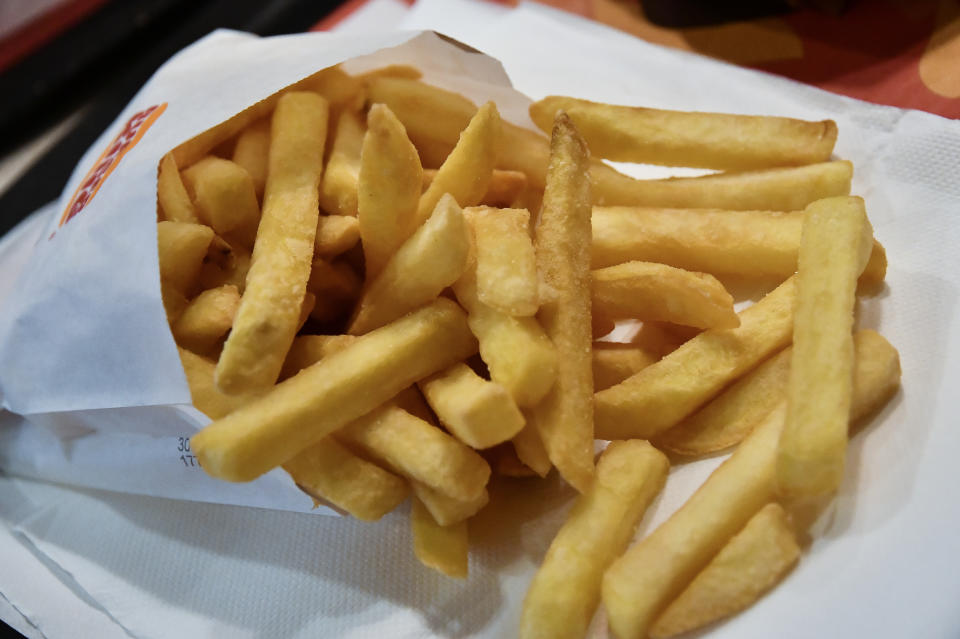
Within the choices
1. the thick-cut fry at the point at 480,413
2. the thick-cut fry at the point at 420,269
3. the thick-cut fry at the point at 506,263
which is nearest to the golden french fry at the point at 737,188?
the thick-cut fry at the point at 506,263

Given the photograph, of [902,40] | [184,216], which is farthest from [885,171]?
[184,216]

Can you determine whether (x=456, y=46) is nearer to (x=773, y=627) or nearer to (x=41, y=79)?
(x=773, y=627)

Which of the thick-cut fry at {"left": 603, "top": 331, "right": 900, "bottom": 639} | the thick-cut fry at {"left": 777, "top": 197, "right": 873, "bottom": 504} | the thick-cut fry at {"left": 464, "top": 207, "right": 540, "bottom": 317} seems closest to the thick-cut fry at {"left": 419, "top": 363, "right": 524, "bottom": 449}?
the thick-cut fry at {"left": 464, "top": 207, "right": 540, "bottom": 317}

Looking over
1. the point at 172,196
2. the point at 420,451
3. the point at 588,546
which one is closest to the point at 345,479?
the point at 420,451

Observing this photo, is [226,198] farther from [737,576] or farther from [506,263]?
[737,576]

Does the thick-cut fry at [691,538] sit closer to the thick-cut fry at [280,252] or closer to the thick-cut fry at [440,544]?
the thick-cut fry at [440,544]
